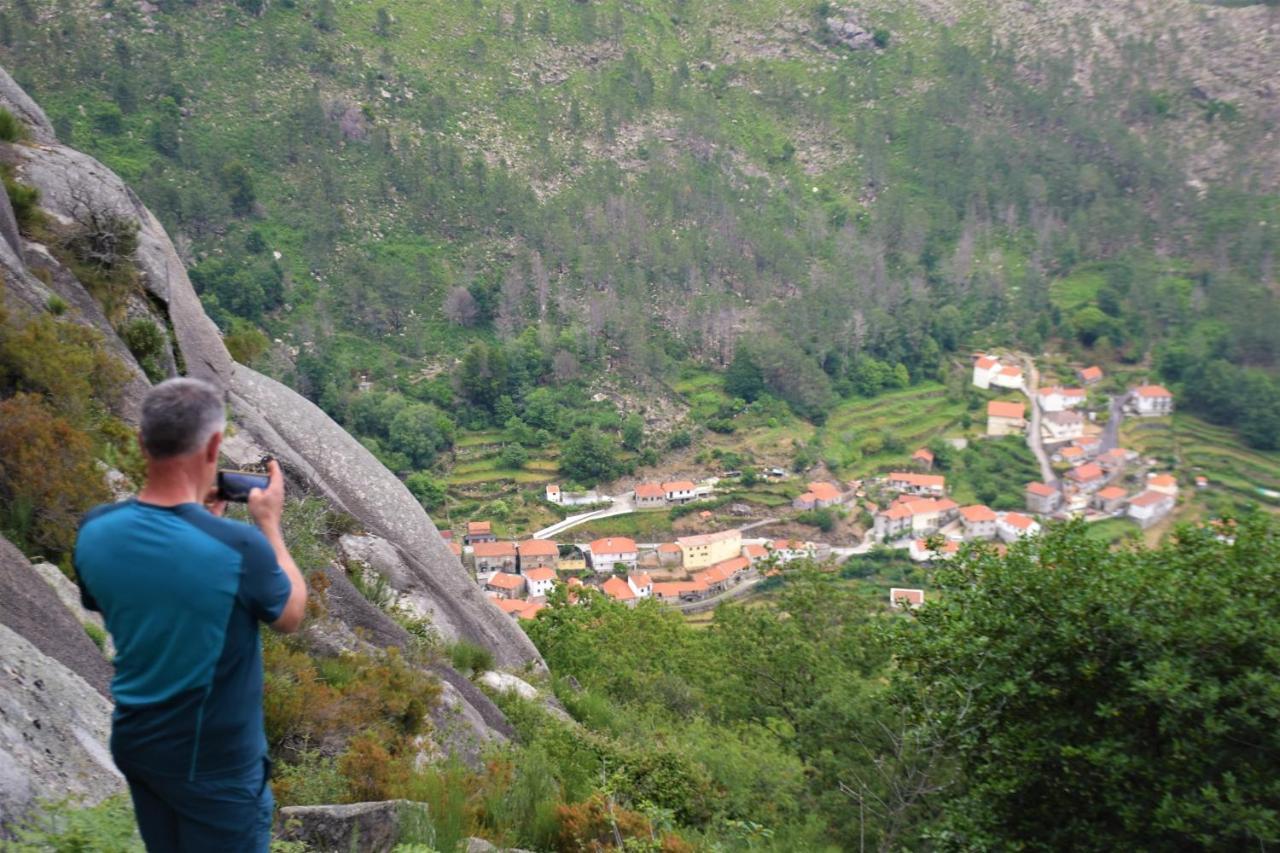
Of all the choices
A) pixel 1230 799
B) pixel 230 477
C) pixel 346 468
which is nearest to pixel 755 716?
pixel 346 468

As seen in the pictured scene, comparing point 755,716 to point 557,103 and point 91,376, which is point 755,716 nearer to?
point 91,376

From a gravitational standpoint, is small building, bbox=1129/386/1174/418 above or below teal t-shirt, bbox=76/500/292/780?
below

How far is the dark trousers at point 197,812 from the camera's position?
101 inches

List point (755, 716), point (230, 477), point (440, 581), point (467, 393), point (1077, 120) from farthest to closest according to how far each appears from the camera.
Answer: point (1077, 120) < point (467, 393) < point (755, 716) < point (440, 581) < point (230, 477)

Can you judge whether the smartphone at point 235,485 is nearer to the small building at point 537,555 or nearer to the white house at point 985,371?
the small building at point 537,555

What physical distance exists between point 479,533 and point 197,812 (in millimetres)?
42108

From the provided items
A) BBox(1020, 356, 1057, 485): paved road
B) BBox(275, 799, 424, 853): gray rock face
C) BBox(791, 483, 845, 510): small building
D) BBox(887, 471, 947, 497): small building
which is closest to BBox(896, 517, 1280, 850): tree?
BBox(275, 799, 424, 853): gray rock face

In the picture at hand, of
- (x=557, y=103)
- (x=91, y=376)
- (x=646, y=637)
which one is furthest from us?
(x=557, y=103)

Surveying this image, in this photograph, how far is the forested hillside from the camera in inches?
2279

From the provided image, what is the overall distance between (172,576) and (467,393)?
5202 centimetres

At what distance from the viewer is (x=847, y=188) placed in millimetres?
83750

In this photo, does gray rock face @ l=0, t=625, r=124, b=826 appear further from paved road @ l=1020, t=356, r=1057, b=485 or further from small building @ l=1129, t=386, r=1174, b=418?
small building @ l=1129, t=386, r=1174, b=418

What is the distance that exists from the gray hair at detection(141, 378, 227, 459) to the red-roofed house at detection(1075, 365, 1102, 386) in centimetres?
6520

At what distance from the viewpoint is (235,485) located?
2.78 metres
